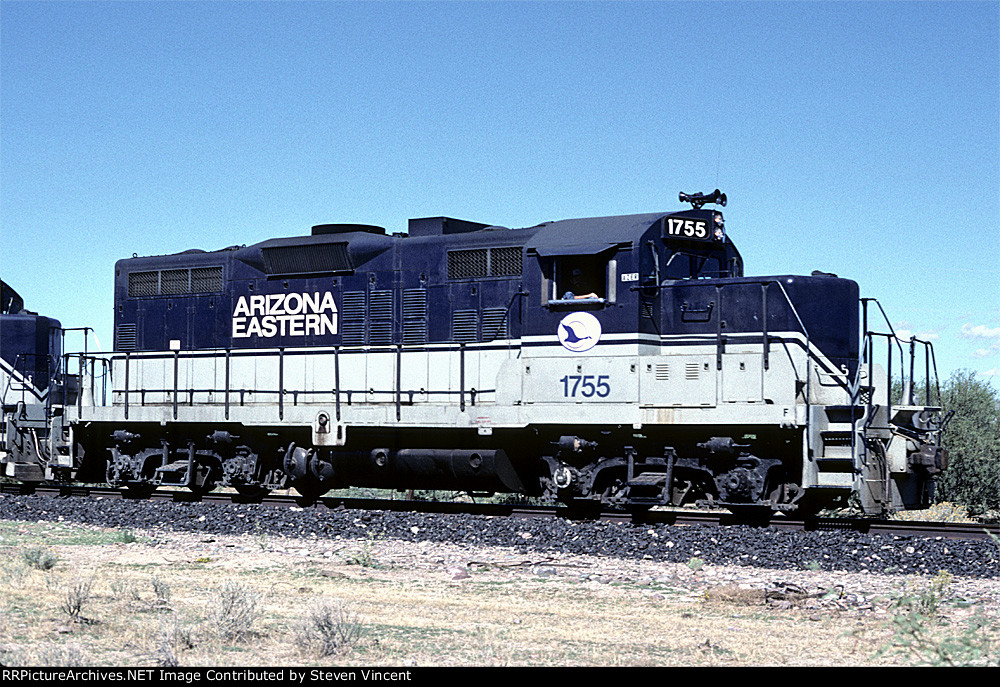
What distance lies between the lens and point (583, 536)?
13.1 meters

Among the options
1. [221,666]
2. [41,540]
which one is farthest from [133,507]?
[221,666]

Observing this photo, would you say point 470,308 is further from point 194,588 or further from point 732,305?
point 194,588

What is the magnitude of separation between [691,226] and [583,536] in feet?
13.0

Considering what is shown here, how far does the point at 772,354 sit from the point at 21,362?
13113 millimetres

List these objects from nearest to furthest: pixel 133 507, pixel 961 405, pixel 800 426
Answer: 1. pixel 800 426
2. pixel 133 507
3. pixel 961 405

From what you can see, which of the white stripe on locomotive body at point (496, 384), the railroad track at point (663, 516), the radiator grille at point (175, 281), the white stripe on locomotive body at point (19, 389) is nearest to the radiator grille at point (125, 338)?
the white stripe on locomotive body at point (496, 384)

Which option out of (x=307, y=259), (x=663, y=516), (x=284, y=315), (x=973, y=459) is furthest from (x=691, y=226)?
(x=973, y=459)

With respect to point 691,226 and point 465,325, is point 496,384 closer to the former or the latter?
point 465,325

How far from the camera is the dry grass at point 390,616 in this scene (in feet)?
24.0

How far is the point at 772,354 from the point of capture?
13.4m

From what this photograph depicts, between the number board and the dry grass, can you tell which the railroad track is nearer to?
the dry grass

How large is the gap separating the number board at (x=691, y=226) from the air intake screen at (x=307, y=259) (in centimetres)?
442
